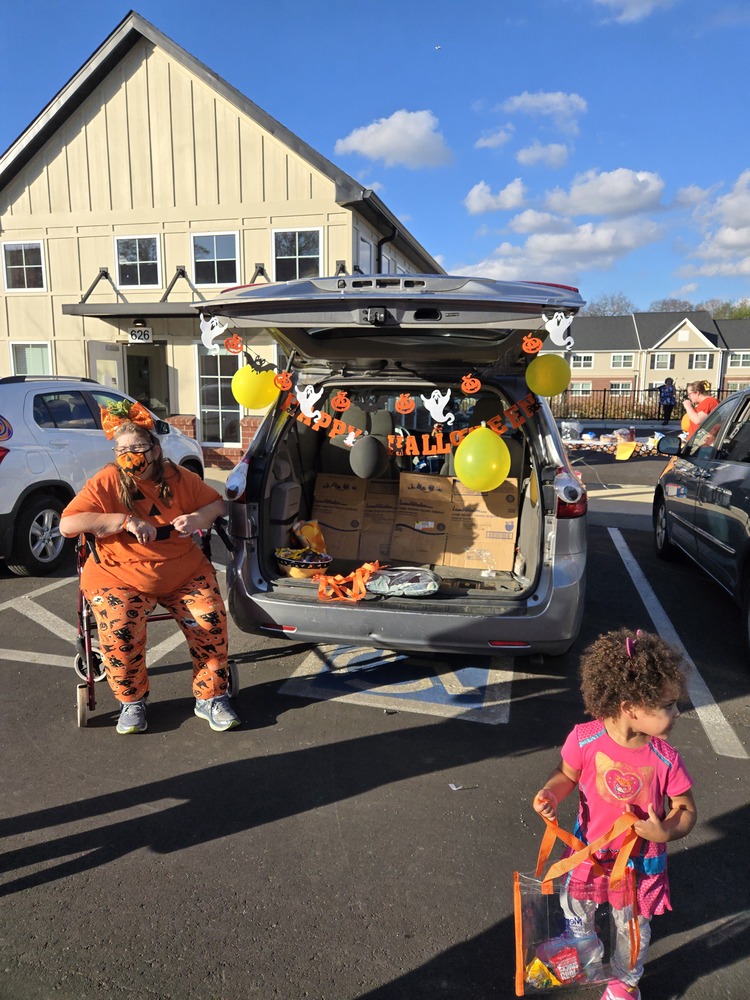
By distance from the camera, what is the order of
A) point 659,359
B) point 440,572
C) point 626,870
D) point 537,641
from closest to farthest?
1. point 626,870
2. point 537,641
3. point 440,572
4. point 659,359

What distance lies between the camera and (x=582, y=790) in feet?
6.55

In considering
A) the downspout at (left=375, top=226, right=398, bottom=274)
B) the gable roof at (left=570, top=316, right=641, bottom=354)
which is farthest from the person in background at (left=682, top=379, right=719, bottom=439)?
the gable roof at (left=570, top=316, right=641, bottom=354)

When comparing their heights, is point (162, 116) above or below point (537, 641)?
above

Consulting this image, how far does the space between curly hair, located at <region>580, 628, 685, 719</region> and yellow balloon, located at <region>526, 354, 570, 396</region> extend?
2.16 metres

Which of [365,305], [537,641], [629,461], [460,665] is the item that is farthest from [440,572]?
[629,461]

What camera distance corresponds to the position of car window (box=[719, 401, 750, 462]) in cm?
468

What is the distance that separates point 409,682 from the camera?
4031 millimetres

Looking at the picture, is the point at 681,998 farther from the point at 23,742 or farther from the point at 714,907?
the point at 23,742

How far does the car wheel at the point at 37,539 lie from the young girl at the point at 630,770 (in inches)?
204

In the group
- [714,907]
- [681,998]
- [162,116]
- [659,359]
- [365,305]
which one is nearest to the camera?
[681,998]

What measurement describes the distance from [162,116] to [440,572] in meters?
13.4

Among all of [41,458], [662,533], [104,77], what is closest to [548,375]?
[662,533]

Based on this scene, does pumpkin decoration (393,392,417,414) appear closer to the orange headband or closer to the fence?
the orange headband

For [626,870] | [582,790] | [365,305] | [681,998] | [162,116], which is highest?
[162,116]
